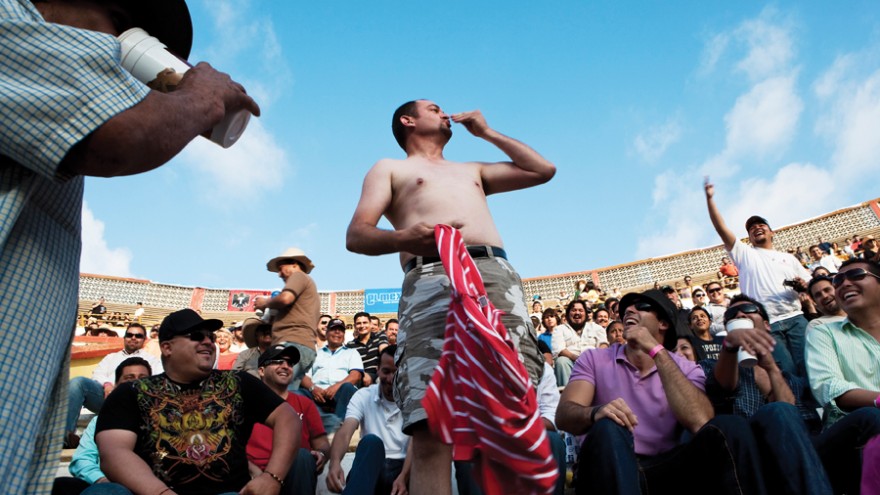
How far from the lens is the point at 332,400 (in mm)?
6492

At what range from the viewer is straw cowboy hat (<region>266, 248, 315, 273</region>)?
21.8ft

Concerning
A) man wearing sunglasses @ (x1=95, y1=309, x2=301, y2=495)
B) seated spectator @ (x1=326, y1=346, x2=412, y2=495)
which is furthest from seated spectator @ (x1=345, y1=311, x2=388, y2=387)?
man wearing sunglasses @ (x1=95, y1=309, x2=301, y2=495)

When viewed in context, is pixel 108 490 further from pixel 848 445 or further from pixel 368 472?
pixel 848 445

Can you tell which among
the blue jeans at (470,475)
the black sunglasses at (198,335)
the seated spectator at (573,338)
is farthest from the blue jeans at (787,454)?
the seated spectator at (573,338)

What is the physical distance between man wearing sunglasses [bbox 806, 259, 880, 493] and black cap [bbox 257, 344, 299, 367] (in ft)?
13.3

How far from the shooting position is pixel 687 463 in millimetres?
2834

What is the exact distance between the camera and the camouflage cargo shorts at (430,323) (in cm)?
230

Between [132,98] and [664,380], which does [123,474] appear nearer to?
[132,98]

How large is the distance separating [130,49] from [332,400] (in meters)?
5.66

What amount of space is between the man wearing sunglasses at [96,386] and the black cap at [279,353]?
4.63 ft

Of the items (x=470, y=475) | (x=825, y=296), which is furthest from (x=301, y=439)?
(x=825, y=296)

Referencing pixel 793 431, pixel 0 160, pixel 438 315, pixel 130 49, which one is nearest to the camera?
pixel 0 160

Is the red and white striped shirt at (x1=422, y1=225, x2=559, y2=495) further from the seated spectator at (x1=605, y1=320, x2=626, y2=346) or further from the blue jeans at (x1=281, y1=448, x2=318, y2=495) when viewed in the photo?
the seated spectator at (x1=605, y1=320, x2=626, y2=346)

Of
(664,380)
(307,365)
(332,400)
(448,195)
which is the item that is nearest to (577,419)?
(664,380)
